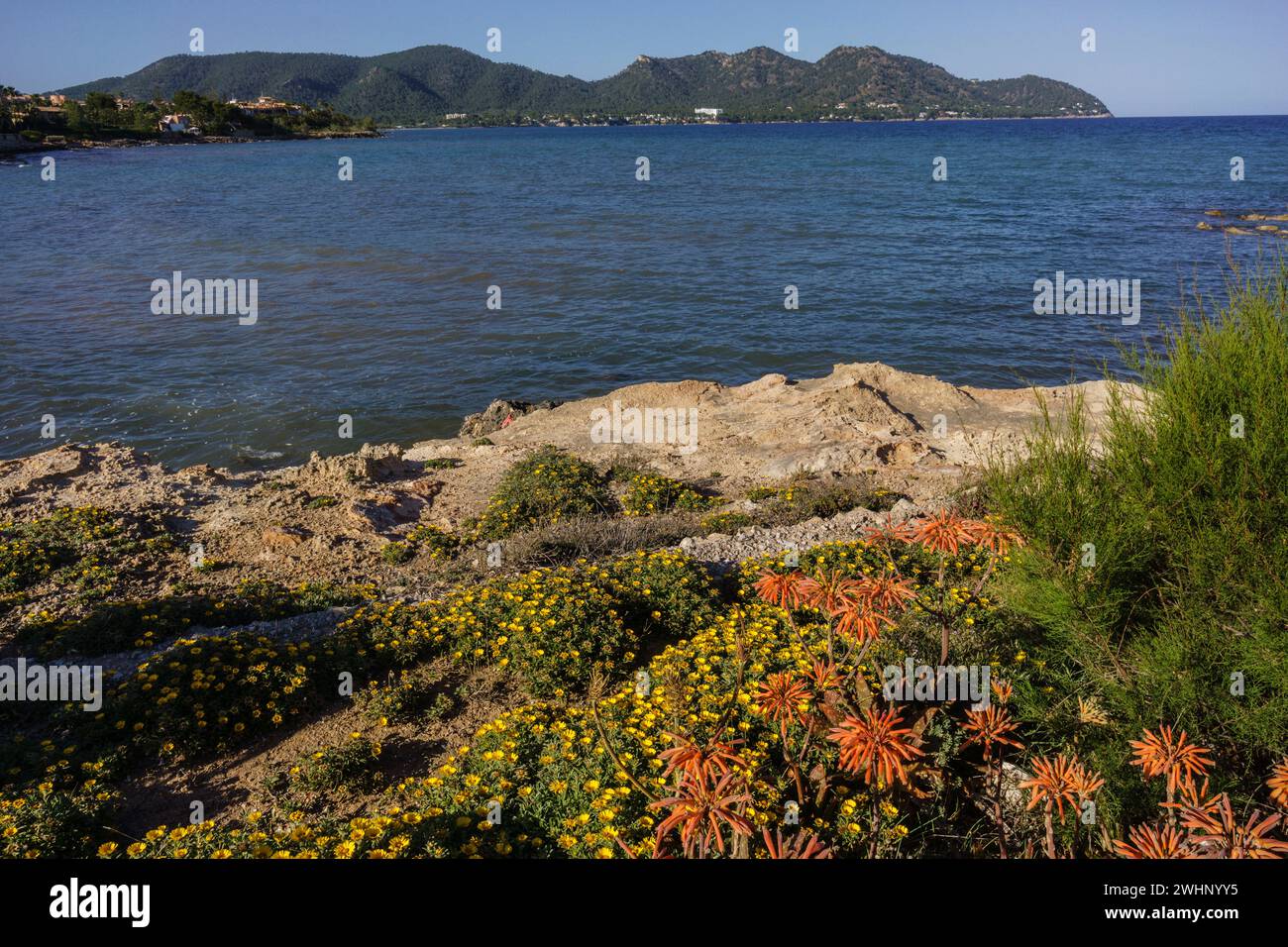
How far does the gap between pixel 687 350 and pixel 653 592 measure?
677 inches

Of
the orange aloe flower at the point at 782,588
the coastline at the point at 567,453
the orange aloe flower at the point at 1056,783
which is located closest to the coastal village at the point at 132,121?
the coastline at the point at 567,453

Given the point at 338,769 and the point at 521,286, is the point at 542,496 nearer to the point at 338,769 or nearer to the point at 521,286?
the point at 338,769

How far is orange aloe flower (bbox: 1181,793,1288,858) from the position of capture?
3.60 metres

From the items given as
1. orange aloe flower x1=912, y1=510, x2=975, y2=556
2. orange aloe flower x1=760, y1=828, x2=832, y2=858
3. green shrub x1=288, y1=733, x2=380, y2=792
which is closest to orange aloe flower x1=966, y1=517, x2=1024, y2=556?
orange aloe flower x1=912, y1=510, x2=975, y2=556

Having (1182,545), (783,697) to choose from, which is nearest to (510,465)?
(783,697)

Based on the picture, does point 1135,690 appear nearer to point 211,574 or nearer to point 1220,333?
point 1220,333

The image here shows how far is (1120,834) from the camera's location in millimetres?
4934

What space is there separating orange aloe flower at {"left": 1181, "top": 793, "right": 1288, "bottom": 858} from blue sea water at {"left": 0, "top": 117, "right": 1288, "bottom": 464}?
151 inches

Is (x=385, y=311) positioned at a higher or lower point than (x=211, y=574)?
higher

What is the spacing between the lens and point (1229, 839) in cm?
372

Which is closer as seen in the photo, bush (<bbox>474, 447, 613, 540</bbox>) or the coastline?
the coastline

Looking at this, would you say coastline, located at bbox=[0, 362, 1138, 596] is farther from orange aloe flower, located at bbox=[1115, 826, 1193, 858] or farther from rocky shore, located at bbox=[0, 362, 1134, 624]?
orange aloe flower, located at bbox=[1115, 826, 1193, 858]

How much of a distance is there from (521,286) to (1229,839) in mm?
32107
